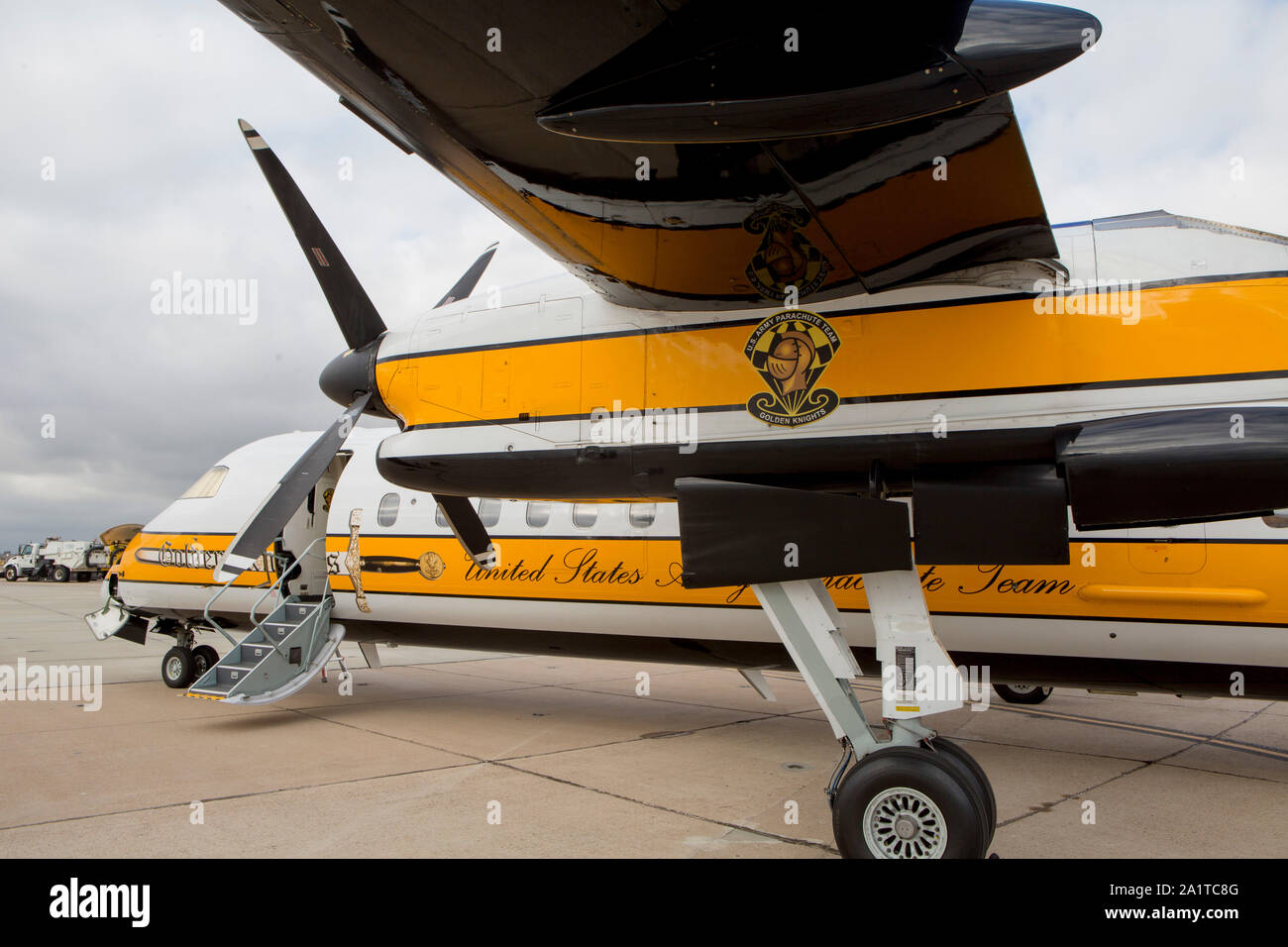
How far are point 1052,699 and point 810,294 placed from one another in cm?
930

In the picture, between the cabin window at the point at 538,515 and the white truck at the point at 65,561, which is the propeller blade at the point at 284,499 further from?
the white truck at the point at 65,561

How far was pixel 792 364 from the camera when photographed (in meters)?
5.32

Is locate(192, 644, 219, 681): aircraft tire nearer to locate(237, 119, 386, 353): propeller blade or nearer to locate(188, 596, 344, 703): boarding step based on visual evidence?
locate(188, 596, 344, 703): boarding step

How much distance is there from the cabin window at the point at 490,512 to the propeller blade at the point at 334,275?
2.75 meters

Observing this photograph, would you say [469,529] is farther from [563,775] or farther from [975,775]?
[975,775]

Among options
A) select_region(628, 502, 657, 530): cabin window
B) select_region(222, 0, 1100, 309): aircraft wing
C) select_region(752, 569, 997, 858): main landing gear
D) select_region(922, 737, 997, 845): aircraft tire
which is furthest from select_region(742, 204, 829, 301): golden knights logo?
select_region(628, 502, 657, 530): cabin window

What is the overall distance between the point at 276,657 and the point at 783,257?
25.2 feet

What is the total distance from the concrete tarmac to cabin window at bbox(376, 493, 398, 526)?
231 centimetres

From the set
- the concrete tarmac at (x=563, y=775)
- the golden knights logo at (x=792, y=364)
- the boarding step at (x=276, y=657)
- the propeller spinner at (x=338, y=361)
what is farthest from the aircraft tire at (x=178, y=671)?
the golden knights logo at (x=792, y=364)

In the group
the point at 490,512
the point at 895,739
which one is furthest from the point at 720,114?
the point at 490,512

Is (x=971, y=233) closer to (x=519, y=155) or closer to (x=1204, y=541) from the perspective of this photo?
(x=519, y=155)

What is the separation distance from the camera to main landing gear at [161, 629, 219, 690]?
1162 cm

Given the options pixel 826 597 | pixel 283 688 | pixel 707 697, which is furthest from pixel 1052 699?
pixel 283 688

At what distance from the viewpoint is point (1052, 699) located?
38.8 feet
